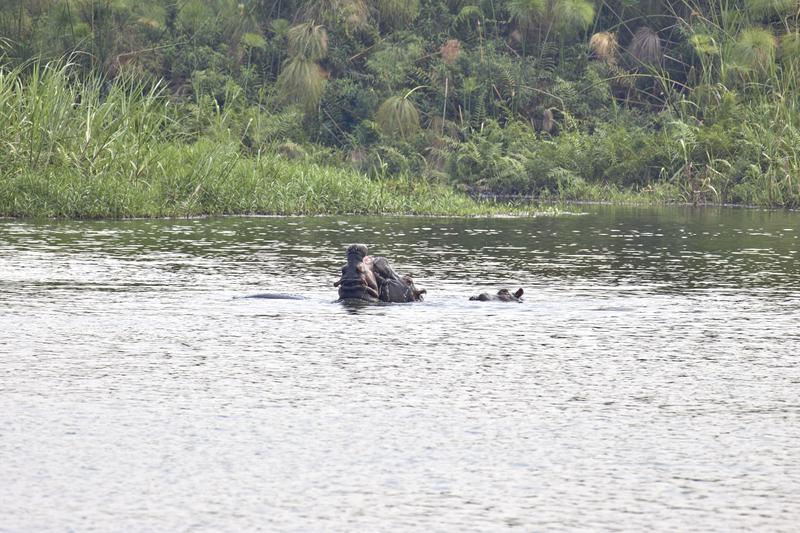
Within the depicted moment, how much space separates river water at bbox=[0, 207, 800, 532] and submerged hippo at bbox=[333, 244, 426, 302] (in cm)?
24

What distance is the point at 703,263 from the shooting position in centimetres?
1945

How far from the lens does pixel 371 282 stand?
14758 millimetres

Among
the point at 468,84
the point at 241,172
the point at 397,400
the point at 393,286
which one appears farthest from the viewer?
the point at 468,84

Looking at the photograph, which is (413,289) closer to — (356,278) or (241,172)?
(356,278)

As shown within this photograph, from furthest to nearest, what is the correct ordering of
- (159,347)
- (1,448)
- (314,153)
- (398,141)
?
1. (398,141)
2. (314,153)
3. (159,347)
4. (1,448)

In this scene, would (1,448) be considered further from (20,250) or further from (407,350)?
(20,250)

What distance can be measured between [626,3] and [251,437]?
3977cm

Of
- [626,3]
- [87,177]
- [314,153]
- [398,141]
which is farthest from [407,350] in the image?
[626,3]

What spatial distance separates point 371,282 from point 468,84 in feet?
101

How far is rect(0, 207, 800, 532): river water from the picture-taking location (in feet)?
22.6

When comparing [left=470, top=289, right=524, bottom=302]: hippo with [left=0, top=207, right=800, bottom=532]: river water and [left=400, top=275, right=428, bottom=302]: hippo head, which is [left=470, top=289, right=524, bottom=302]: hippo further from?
[left=400, top=275, right=428, bottom=302]: hippo head

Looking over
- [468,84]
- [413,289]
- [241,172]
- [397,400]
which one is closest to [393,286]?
[413,289]

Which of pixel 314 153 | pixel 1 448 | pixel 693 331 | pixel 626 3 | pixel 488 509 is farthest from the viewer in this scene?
pixel 626 3

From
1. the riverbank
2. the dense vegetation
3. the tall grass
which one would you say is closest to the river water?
the tall grass
